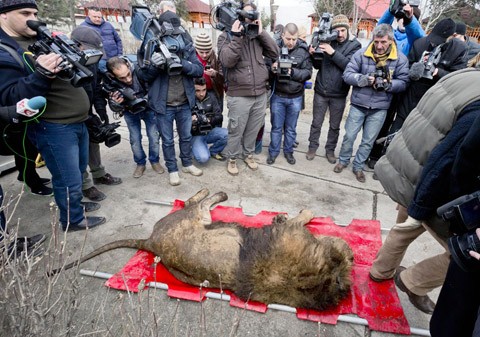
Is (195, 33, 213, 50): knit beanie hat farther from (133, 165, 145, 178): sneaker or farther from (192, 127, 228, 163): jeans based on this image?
(133, 165, 145, 178): sneaker

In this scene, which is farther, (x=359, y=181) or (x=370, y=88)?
(x=359, y=181)

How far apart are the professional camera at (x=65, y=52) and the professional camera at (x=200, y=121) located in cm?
203

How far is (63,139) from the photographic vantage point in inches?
120

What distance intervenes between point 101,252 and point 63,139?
47.8 inches

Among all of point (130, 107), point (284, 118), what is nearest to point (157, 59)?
point (130, 107)

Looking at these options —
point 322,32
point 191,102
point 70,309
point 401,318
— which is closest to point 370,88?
point 322,32

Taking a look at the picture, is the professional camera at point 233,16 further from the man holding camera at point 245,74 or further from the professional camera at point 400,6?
the professional camera at point 400,6

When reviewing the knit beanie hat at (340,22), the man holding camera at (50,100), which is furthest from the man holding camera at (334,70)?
the man holding camera at (50,100)

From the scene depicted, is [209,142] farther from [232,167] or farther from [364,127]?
[364,127]

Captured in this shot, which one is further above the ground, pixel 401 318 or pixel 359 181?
pixel 401 318

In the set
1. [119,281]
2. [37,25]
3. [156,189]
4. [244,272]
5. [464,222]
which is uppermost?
[37,25]

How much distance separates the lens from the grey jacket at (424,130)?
1772 mm

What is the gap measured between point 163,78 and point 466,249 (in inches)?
149

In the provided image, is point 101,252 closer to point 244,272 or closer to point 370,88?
point 244,272
